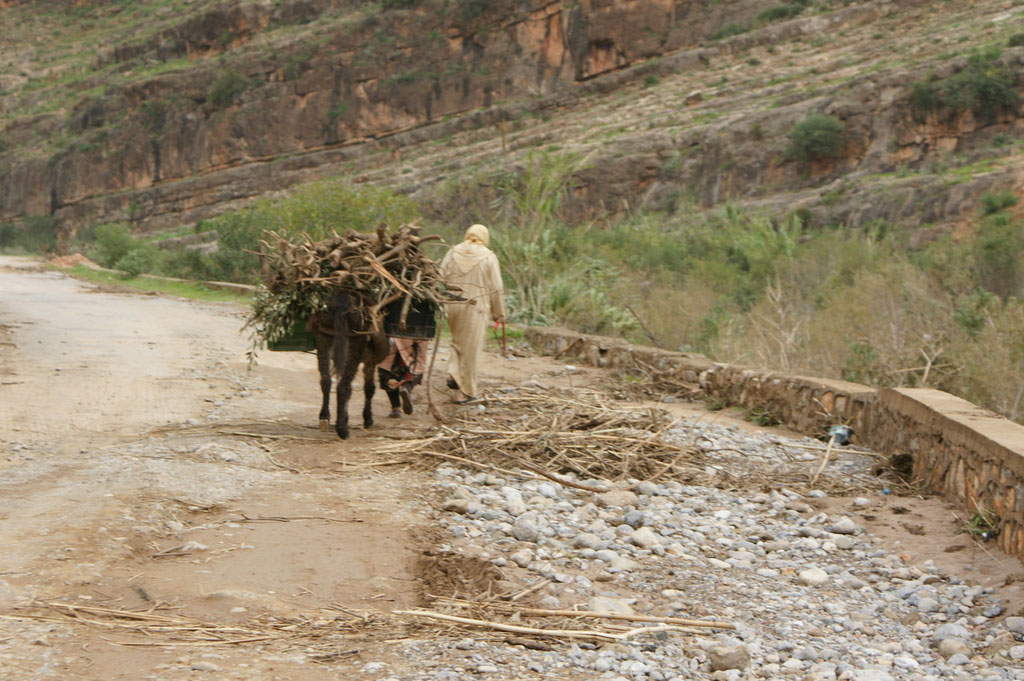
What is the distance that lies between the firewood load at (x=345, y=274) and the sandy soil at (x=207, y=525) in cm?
96

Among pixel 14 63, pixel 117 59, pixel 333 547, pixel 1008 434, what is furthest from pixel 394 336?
pixel 14 63

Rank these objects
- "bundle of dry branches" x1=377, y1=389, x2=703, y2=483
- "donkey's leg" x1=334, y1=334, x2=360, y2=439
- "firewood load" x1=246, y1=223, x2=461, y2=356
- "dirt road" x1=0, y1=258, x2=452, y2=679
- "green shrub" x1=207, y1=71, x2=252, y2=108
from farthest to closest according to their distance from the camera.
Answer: "green shrub" x1=207, y1=71, x2=252, y2=108 → "donkey's leg" x1=334, y1=334, x2=360, y2=439 → "firewood load" x1=246, y1=223, x2=461, y2=356 → "bundle of dry branches" x1=377, y1=389, x2=703, y2=483 → "dirt road" x1=0, y1=258, x2=452, y2=679

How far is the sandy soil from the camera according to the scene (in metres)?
4.23

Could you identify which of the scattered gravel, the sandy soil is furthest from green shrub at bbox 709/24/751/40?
the scattered gravel

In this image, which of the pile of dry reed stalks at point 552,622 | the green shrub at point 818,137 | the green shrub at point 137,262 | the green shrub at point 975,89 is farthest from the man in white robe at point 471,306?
the green shrub at point 975,89

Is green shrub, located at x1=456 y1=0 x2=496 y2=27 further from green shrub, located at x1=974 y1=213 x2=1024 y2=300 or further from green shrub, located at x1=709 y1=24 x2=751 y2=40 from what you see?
green shrub, located at x1=974 y1=213 x2=1024 y2=300

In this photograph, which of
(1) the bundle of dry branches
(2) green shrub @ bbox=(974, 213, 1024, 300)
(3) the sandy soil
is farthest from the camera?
(2) green shrub @ bbox=(974, 213, 1024, 300)

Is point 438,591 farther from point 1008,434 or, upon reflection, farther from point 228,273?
point 228,273

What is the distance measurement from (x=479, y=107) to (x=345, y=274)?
59.0 meters

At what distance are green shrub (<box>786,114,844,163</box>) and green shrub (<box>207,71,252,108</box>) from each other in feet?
130

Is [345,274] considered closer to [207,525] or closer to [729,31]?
[207,525]

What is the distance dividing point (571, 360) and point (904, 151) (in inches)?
1317

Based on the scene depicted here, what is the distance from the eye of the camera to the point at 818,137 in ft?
140

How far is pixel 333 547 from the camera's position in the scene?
5531 mm
